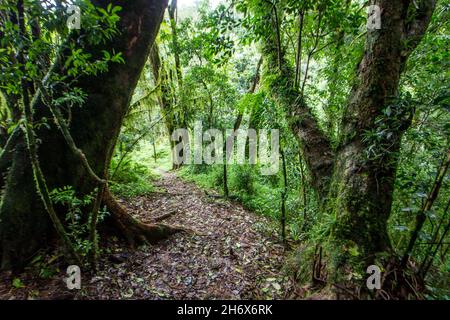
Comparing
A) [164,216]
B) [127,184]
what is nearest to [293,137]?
[164,216]

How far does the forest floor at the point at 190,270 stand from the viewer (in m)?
2.64

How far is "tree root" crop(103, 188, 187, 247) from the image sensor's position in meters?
3.75

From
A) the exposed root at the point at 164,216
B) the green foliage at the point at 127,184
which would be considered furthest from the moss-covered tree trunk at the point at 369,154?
the green foliage at the point at 127,184

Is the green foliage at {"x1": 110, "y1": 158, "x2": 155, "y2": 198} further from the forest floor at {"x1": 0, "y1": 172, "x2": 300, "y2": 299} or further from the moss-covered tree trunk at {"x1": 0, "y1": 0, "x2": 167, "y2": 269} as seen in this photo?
the moss-covered tree trunk at {"x1": 0, "y1": 0, "x2": 167, "y2": 269}

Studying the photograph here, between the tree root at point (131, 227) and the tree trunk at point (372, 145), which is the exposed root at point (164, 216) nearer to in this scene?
the tree root at point (131, 227)

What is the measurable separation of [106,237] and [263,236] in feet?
9.66

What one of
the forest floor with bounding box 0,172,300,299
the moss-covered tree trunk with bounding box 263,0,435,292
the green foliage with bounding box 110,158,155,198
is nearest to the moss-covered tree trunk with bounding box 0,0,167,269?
the forest floor with bounding box 0,172,300,299

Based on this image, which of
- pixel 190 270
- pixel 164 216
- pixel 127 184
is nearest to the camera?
pixel 190 270

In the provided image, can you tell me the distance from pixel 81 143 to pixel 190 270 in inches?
98.3

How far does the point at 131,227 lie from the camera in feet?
12.6

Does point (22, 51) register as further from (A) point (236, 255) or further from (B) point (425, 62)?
(B) point (425, 62)

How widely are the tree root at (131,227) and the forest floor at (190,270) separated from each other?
142 mm

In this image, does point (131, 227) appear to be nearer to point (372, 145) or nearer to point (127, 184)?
point (127, 184)

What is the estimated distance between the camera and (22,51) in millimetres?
1923
